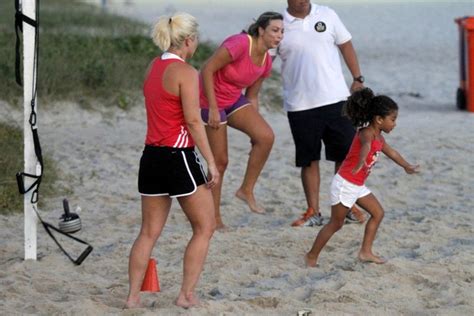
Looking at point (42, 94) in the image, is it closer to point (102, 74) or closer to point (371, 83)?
point (102, 74)

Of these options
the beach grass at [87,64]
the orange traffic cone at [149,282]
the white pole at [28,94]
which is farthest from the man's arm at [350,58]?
the beach grass at [87,64]

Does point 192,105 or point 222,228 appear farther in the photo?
point 222,228

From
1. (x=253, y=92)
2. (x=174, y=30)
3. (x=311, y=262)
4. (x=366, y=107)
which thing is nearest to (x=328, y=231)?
(x=311, y=262)

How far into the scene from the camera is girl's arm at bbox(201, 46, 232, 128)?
725 cm

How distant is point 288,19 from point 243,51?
0.58 metres

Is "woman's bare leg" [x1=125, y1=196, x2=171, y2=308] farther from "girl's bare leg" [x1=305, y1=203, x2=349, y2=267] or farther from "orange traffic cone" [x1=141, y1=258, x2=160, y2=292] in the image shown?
"girl's bare leg" [x1=305, y1=203, x2=349, y2=267]

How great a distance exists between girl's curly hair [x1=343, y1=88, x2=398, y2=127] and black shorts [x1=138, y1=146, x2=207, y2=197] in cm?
144

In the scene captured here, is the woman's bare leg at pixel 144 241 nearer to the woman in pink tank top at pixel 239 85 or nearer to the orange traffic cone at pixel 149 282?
the orange traffic cone at pixel 149 282

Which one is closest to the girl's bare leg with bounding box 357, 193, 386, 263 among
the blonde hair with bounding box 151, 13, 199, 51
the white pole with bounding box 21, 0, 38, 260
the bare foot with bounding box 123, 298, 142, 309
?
the bare foot with bounding box 123, 298, 142, 309

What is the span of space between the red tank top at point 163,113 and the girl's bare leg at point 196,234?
27cm

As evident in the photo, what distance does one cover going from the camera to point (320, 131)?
7887mm

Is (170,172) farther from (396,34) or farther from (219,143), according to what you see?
(396,34)

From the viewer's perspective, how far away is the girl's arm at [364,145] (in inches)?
250

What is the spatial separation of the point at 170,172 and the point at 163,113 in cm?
29
